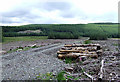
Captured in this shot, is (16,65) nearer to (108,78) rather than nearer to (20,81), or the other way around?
(20,81)

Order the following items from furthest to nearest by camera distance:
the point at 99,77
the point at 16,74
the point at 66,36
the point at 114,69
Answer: the point at 66,36 → the point at 114,69 → the point at 16,74 → the point at 99,77

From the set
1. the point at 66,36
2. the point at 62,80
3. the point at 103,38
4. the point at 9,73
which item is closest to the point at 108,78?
the point at 62,80

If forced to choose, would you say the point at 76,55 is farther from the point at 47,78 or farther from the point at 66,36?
the point at 66,36

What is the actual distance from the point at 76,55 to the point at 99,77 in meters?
5.10

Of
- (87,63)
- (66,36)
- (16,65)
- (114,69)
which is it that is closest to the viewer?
(114,69)

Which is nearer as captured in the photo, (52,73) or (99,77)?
(99,77)

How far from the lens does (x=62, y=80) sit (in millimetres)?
6910

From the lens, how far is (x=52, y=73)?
25.8 ft

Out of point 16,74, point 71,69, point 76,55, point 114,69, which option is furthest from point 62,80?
point 76,55

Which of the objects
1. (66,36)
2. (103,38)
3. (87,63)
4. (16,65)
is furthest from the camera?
(66,36)

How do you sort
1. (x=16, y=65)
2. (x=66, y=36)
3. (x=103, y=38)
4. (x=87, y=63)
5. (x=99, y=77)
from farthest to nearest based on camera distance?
1. (x=66, y=36)
2. (x=103, y=38)
3. (x=87, y=63)
4. (x=16, y=65)
5. (x=99, y=77)

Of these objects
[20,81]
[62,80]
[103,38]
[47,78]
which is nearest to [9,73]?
[20,81]

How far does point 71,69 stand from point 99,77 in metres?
1.98

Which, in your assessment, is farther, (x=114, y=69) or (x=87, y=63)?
(x=87, y=63)
